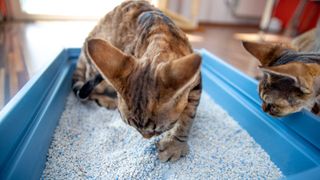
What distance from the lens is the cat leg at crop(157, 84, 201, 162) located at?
93cm

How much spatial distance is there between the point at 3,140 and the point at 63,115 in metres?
0.55

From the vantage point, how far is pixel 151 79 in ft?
2.12

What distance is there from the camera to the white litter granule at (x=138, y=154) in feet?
2.93

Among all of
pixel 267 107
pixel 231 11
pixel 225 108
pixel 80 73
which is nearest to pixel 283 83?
pixel 267 107

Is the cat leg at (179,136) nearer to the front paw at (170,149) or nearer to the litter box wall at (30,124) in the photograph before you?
the front paw at (170,149)

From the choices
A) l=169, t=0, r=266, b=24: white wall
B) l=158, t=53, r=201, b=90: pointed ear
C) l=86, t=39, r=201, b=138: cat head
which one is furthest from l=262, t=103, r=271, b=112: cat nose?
l=169, t=0, r=266, b=24: white wall

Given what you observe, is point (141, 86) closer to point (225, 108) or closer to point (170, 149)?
point (170, 149)

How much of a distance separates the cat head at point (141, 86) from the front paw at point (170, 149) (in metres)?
0.25

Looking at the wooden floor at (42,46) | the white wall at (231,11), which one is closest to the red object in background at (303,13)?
the white wall at (231,11)

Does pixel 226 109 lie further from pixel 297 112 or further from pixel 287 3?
pixel 287 3

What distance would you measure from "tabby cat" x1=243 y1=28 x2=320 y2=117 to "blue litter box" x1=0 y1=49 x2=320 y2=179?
3.1 inches

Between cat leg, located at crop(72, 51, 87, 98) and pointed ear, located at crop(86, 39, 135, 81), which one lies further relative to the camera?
cat leg, located at crop(72, 51, 87, 98)

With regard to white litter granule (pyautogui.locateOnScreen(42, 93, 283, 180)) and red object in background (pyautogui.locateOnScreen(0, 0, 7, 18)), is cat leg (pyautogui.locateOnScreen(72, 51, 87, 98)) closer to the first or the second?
white litter granule (pyautogui.locateOnScreen(42, 93, 283, 180))

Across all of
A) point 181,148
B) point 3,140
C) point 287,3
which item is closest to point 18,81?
point 3,140
